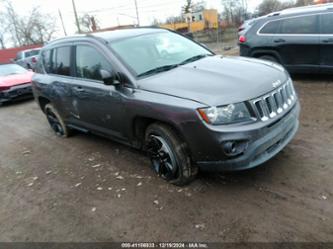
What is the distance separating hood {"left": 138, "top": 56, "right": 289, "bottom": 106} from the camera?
288 cm

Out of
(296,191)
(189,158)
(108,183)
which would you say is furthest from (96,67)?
(296,191)

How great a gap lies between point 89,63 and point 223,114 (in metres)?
2.31

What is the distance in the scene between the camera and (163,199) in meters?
3.32

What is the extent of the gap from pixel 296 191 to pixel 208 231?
112 centimetres

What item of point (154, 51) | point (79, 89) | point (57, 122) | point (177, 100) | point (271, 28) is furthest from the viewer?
point (271, 28)

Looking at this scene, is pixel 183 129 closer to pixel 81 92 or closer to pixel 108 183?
pixel 108 183

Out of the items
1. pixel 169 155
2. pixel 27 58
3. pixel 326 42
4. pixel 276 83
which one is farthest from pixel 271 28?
pixel 27 58

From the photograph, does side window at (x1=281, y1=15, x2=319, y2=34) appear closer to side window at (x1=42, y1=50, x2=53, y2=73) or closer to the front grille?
the front grille

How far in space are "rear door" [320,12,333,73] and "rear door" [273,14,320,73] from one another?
0.09 m

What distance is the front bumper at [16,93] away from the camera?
960 centimetres

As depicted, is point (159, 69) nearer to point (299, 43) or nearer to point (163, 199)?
point (163, 199)

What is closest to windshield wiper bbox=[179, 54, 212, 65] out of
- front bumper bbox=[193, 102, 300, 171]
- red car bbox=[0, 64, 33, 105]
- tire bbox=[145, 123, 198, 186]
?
tire bbox=[145, 123, 198, 186]

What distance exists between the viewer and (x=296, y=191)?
122 inches

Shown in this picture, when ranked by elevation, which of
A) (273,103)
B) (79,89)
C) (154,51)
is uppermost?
(154,51)
